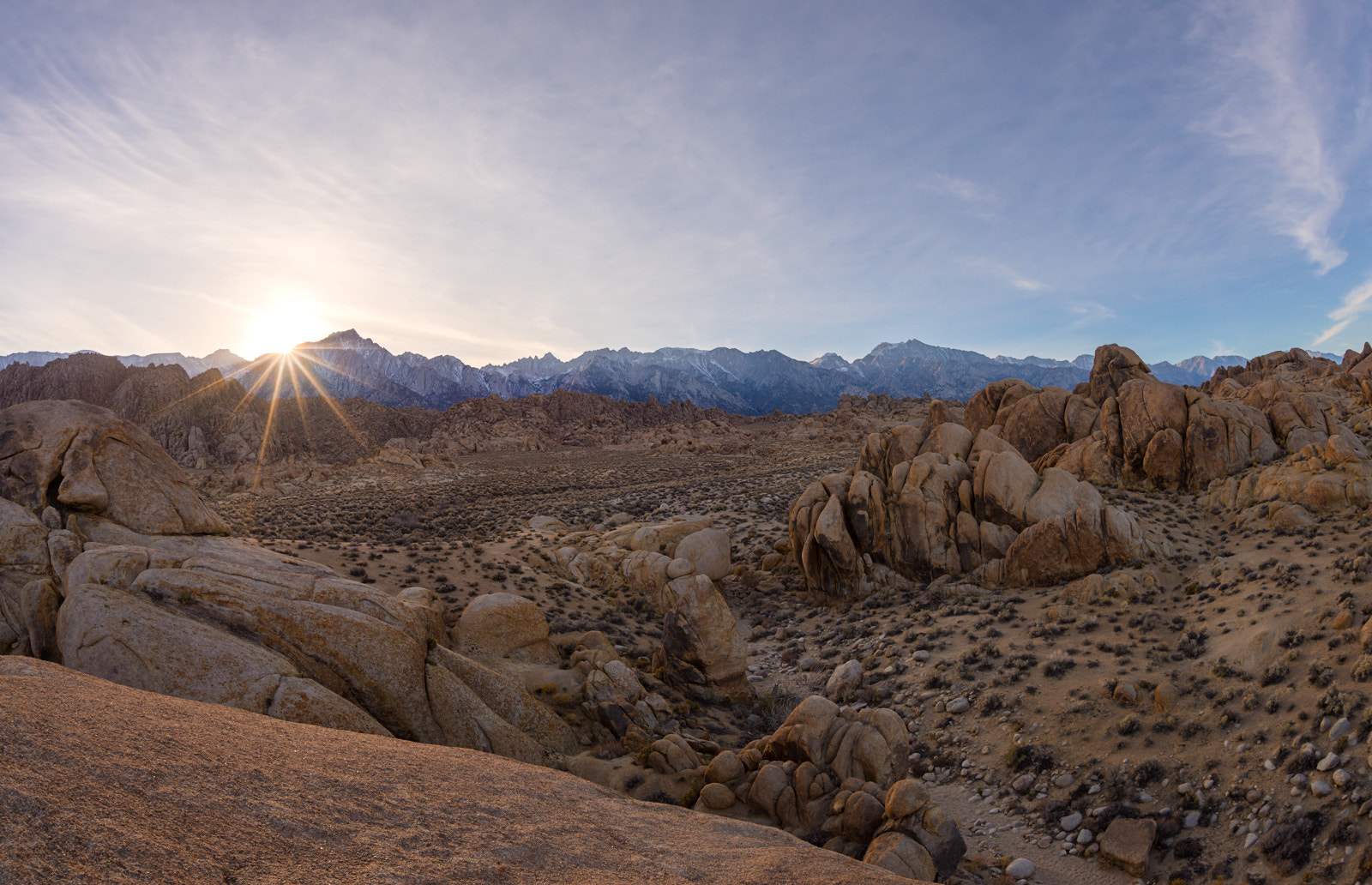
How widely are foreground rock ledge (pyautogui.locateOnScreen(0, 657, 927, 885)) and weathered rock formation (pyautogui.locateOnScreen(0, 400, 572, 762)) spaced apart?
206 cm

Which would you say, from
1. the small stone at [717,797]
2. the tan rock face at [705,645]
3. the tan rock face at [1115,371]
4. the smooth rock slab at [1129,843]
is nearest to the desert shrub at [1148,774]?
the smooth rock slab at [1129,843]

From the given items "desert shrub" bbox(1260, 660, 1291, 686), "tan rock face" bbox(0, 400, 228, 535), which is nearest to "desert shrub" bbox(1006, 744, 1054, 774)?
"desert shrub" bbox(1260, 660, 1291, 686)

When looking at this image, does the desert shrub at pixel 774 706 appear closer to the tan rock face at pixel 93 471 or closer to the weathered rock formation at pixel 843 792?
the weathered rock formation at pixel 843 792

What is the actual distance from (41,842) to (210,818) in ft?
3.91

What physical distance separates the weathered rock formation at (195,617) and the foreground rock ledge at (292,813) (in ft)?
6.75

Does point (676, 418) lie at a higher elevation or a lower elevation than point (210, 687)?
higher

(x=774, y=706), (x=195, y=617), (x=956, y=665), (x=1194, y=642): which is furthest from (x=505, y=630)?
(x=1194, y=642)

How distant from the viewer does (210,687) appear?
8.98 metres

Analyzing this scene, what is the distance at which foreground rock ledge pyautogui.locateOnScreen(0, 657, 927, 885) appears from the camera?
4.01 metres

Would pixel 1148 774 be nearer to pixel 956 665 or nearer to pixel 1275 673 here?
pixel 1275 673

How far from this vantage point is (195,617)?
10.2 metres

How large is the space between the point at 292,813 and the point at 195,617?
24.0 ft

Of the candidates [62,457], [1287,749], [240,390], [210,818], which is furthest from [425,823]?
[240,390]

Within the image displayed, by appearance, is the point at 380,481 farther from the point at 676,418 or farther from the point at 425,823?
the point at 676,418
